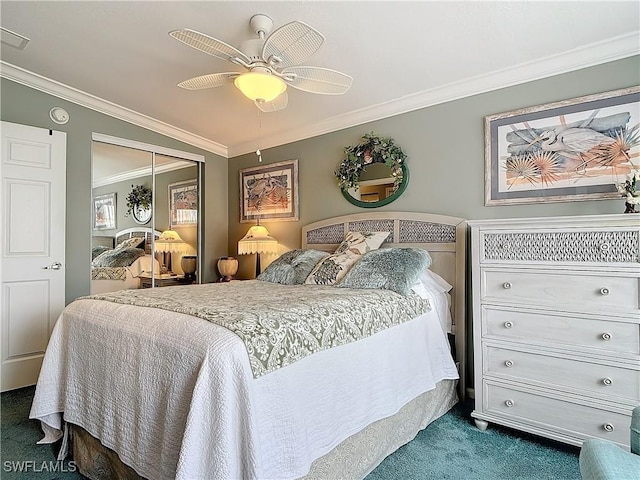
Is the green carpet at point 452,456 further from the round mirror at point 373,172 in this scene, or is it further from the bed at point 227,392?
the round mirror at point 373,172

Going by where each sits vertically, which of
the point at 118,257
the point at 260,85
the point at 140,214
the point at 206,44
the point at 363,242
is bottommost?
the point at 118,257

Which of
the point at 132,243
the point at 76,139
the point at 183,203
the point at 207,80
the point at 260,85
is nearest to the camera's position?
the point at 260,85

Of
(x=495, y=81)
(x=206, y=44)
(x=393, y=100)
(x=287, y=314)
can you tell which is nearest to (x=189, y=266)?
(x=393, y=100)

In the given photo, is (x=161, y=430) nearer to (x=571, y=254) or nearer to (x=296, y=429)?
(x=296, y=429)

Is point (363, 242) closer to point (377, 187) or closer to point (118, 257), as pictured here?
point (377, 187)

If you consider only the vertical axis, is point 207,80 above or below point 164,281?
above

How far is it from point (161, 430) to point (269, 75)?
182cm

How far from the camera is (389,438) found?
1962 millimetres

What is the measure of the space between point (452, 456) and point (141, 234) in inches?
139

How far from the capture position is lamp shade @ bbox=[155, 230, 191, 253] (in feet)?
13.7

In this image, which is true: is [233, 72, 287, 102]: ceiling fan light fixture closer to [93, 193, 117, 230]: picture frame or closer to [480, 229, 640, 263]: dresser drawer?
[480, 229, 640, 263]: dresser drawer

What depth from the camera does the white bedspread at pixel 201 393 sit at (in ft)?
4.00

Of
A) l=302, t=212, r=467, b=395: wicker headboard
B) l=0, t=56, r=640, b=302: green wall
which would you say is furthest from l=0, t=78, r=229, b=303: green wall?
l=302, t=212, r=467, b=395: wicker headboard

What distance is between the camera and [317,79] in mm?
2219
